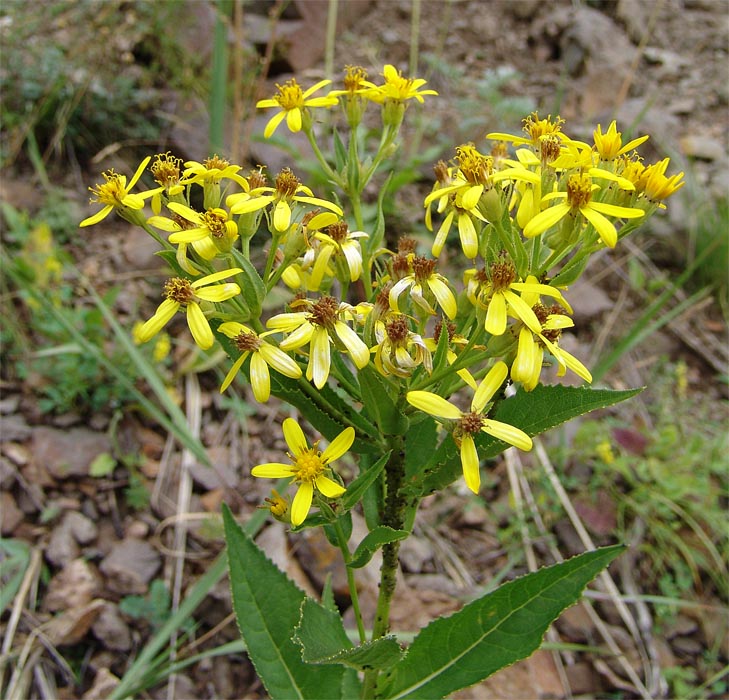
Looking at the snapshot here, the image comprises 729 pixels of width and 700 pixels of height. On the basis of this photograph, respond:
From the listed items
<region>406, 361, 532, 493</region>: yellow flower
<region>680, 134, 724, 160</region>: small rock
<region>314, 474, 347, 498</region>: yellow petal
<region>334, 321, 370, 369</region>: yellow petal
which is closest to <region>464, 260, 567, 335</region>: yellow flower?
<region>406, 361, 532, 493</region>: yellow flower

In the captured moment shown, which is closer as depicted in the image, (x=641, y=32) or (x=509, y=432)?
(x=509, y=432)

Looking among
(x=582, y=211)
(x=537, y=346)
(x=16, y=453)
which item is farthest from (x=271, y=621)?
(x=16, y=453)

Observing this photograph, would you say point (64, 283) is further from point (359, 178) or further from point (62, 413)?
point (359, 178)

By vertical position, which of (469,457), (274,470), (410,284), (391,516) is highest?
(410,284)

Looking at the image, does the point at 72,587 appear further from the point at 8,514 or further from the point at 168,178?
the point at 168,178

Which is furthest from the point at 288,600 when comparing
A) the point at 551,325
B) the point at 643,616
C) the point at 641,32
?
the point at 641,32

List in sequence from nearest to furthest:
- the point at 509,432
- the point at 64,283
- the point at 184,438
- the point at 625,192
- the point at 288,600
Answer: the point at 509,432 < the point at 625,192 < the point at 288,600 < the point at 184,438 < the point at 64,283

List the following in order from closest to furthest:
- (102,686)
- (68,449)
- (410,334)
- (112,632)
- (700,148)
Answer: (410,334) → (102,686) → (112,632) → (68,449) → (700,148)
